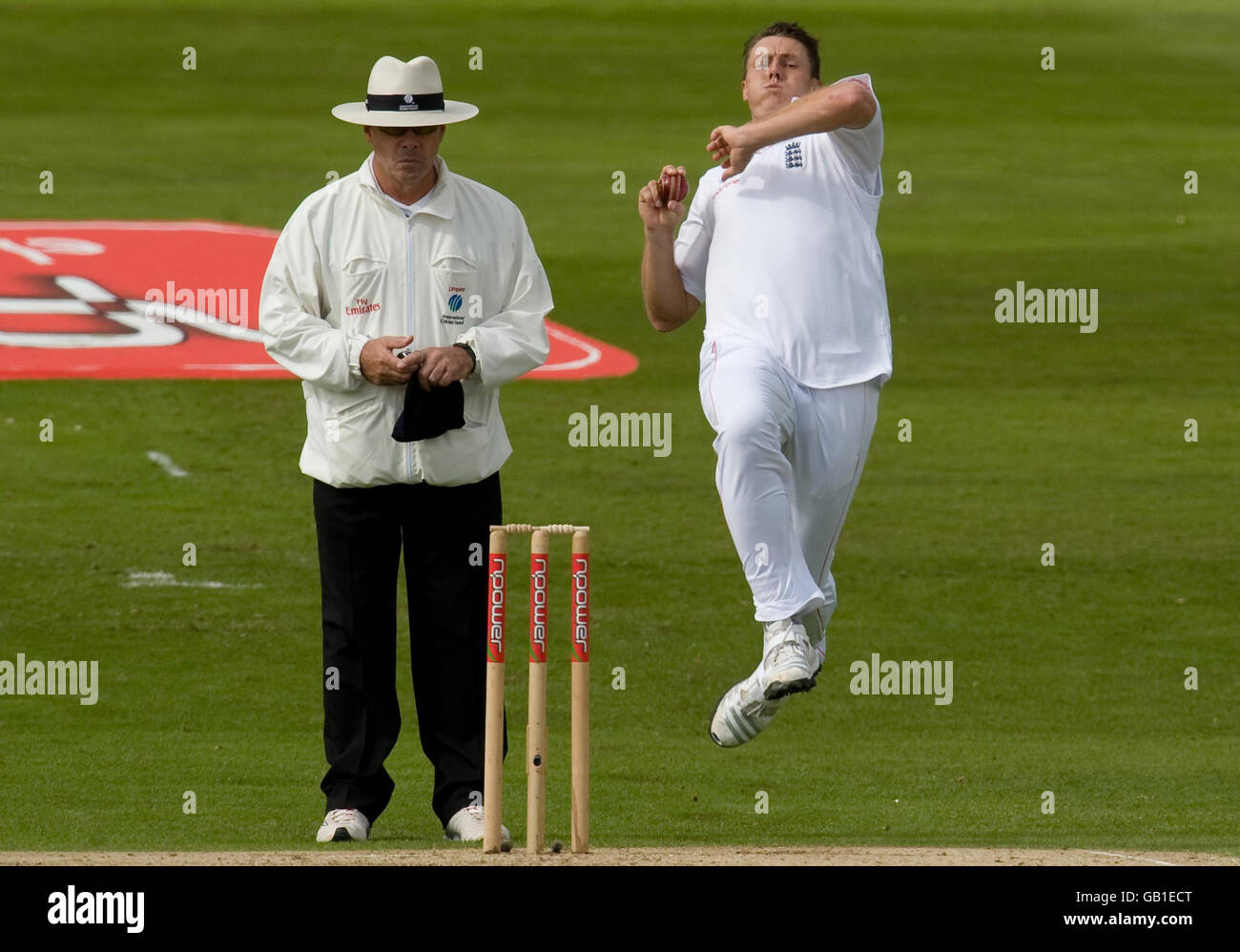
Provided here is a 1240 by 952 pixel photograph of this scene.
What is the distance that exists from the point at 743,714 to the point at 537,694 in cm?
70

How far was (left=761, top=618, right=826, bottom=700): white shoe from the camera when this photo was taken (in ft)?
23.6

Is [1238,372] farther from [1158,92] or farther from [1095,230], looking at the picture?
[1158,92]

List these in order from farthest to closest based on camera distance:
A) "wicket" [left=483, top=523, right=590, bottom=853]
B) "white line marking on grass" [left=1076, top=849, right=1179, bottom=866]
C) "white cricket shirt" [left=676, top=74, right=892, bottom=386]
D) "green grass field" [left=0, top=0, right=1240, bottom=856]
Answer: "green grass field" [left=0, top=0, right=1240, bottom=856] < "white cricket shirt" [left=676, top=74, right=892, bottom=386] < "white line marking on grass" [left=1076, top=849, right=1179, bottom=866] < "wicket" [left=483, top=523, right=590, bottom=853]

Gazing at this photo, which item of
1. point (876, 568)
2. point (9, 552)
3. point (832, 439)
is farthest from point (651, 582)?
point (832, 439)

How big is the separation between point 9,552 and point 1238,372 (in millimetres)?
10686

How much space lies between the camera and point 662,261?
787cm

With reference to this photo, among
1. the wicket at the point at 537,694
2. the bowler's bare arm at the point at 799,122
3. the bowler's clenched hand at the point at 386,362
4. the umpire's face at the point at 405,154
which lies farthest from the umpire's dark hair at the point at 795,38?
the wicket at the point at 537,694

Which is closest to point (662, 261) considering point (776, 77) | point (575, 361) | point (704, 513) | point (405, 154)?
point (776, 77)

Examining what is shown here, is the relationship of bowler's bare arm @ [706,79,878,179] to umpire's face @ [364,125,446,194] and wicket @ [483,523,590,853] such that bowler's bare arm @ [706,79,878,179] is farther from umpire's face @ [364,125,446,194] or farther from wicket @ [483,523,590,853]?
wicket @ [483,523,590,853]

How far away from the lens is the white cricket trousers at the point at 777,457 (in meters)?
7.35

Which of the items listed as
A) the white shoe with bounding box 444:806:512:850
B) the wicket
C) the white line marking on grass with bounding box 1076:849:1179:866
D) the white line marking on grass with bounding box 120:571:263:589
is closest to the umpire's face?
the wicket

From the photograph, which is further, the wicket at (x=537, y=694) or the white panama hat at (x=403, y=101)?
the white panama hat at (x=403, y=101)

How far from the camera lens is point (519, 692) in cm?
1263

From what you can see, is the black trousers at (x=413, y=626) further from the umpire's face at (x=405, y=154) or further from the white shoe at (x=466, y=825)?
the umpire's face at (x=405, y=154)
